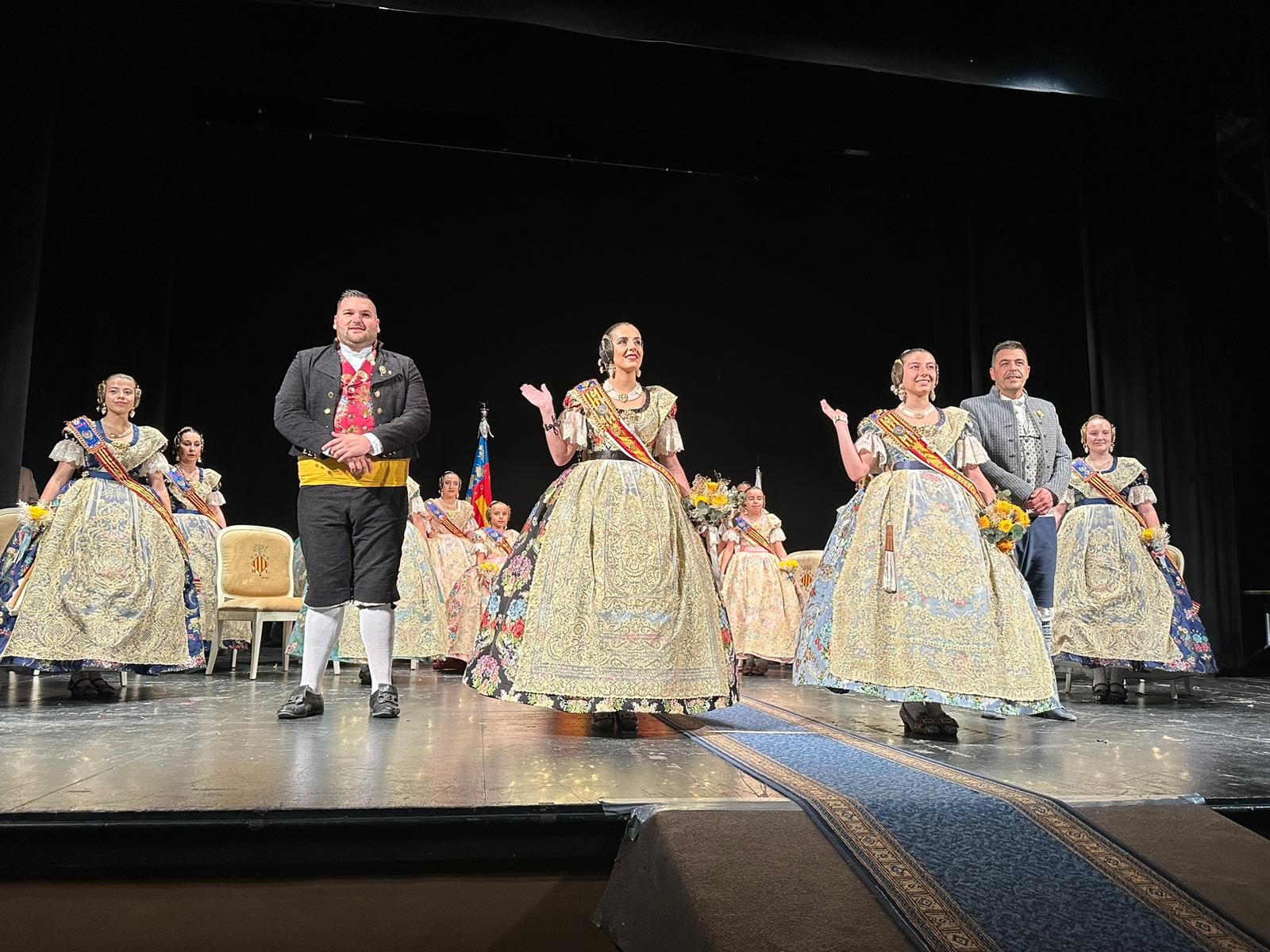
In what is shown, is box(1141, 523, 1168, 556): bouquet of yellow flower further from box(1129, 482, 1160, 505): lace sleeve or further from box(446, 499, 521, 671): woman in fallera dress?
Answer: box(446, 499, 521, 671): woman in fallera dress

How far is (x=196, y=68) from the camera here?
22.2ft

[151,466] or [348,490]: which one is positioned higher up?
[151,466]

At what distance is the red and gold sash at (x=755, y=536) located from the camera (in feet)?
24.5

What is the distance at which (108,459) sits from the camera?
177 inches

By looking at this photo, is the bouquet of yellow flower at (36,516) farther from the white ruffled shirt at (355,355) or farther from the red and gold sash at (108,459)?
the white ruffled shirt at (355,355)

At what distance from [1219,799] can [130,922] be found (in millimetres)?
2378

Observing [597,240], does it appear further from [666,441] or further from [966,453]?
[966,453]

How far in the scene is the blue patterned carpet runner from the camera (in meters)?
1.49

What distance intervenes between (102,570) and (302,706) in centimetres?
150

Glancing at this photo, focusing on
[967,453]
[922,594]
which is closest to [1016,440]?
[967,453]

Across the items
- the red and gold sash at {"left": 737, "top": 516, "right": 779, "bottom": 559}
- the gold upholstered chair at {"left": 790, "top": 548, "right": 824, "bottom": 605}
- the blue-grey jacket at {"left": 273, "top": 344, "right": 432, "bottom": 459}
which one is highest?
the blue-grey jacket at {"left": 273, "top": 344, "right": 432, "bottom": 459}

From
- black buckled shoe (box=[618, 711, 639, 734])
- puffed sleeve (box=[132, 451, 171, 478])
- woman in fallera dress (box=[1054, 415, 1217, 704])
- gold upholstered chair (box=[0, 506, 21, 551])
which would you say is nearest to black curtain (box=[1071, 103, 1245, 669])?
woman in fallera dress (box=[1054, 415, 1217, 704])

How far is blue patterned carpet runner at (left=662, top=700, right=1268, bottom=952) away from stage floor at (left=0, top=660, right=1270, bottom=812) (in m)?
0.19

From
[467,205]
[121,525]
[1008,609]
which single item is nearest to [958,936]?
[1008,609]
